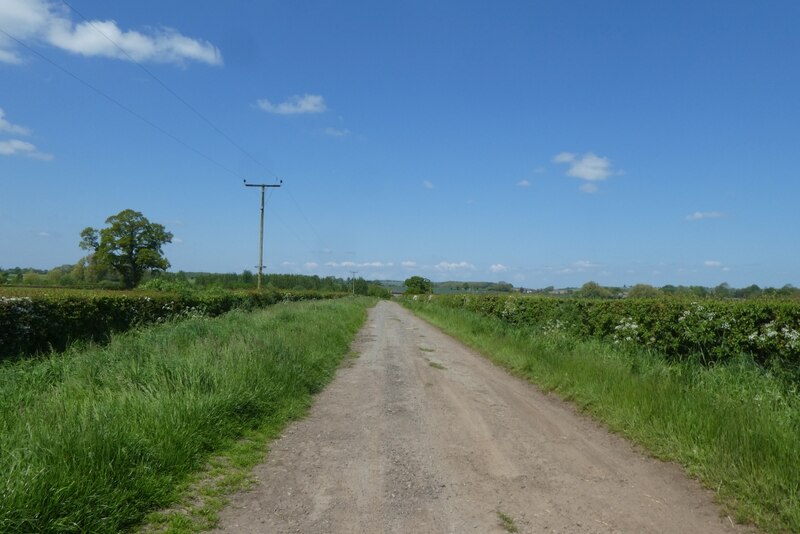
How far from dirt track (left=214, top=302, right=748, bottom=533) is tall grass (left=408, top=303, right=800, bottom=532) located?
10.6 inches

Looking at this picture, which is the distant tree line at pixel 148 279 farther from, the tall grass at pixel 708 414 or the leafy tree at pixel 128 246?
the tall grass at pixel 708 414

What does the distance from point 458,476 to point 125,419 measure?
3.40 meters

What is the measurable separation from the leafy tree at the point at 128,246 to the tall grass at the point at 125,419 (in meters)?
66.4

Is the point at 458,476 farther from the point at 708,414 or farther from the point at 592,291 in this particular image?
the point at 592,291

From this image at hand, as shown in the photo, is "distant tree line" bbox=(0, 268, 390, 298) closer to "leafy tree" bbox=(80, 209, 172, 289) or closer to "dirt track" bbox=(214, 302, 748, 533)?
"leafy tree" bbox=(80, 209, 172, 289)

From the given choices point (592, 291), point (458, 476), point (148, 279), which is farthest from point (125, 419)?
point (148, 279)

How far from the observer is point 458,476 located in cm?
507

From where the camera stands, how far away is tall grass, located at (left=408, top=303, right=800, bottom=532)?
4477mm

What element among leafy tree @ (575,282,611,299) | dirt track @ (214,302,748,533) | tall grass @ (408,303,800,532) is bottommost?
dirt track @ (214,302,748,533)

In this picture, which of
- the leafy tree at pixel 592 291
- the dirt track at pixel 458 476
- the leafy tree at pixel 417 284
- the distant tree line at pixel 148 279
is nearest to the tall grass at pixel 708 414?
the dirt track at pixel 458 476

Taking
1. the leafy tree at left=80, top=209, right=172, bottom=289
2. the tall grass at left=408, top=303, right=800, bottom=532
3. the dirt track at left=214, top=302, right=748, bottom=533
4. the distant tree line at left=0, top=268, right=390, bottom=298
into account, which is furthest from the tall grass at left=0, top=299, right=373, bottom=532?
the leafy tree at left=80, top=209, right=172, bottom=289

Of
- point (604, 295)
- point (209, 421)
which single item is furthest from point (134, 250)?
point (209, 421)

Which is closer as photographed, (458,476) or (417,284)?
(458,476)

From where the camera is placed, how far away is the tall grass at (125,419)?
11.8 ft
